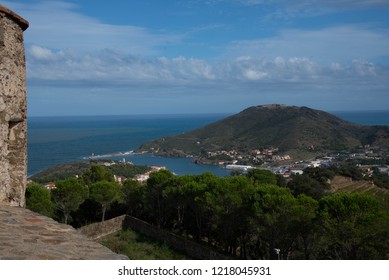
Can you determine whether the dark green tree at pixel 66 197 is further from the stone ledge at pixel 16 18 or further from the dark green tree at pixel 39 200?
the stone ledge at pixel 16 18

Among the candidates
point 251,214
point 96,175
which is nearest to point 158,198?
point 251,214

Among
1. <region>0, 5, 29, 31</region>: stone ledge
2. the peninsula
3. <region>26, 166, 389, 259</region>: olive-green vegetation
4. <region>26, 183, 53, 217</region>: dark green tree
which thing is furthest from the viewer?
the peninsula

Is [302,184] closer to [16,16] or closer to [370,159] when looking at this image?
[16,16]

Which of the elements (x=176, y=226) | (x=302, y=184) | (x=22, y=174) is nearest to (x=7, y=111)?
(x=22, y=174)

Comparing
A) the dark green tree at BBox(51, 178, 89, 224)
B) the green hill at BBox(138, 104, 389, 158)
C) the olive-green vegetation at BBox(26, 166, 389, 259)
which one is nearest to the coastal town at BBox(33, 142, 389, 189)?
the green hill at BBox(138, 104, 389, 158)

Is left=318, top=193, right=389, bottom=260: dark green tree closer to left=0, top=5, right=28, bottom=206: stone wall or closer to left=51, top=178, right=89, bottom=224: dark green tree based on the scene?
left=0, top=5, right=28, bottom=206: stone wall

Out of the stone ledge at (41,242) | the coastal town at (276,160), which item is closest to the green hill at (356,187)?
the coastal town at (276,160)

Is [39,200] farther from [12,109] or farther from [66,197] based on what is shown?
[12,109]

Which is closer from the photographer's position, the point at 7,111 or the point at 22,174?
the point at 7,111
